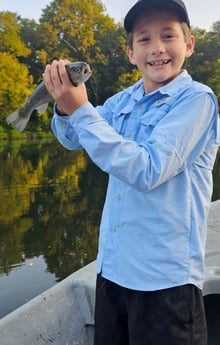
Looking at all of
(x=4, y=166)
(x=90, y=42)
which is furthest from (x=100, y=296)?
(x=90, y=42)

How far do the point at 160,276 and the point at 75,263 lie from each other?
479cm

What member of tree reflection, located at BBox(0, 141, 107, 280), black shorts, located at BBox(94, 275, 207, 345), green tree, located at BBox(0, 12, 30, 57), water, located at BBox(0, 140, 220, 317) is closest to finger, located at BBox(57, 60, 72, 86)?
black shorts, located at BBox(94, 275, 207, 345)

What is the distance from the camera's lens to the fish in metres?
1.56

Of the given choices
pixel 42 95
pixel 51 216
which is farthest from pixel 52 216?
pixel 42 95

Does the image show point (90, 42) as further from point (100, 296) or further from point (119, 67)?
point (100, 296)

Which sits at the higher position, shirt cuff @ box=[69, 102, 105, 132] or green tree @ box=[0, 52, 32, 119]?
green tree @ box=[0, 52, 32, 119]

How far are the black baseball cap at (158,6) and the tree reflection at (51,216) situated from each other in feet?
14.6

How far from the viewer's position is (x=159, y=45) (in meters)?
1.63

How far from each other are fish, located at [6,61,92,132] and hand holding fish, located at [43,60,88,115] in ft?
0.06

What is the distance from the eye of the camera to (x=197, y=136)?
1524mm

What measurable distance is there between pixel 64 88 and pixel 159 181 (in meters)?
0.48

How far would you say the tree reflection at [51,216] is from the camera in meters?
6.43

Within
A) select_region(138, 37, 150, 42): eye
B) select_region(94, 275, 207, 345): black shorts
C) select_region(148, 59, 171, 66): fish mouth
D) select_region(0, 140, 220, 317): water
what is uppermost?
select_region(138, 37, 150, 42): eye

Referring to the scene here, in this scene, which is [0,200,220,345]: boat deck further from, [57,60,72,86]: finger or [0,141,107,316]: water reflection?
[0,141,107,316]: water reflection
